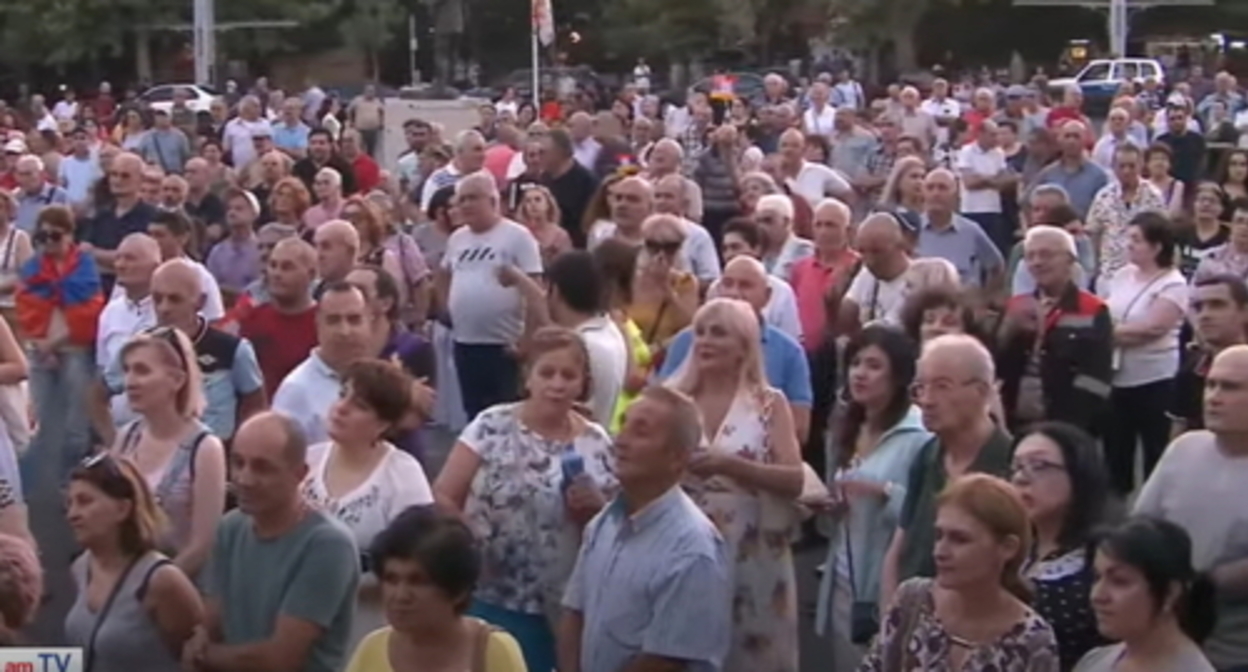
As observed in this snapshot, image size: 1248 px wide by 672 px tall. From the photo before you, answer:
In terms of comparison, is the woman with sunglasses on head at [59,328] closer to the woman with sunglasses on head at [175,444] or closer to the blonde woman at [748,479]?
the woman with sunglasses on head at [175,444]

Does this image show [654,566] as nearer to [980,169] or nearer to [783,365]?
[783,365]

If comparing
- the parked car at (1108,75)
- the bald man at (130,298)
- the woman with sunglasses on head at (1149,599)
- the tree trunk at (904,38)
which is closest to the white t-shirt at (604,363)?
the bald man at (130,298)

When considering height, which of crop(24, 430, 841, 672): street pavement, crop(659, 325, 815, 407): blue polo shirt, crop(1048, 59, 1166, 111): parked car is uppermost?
crop(1048, 59, 1166, 111): parked car

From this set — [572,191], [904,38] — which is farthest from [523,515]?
[904,38]

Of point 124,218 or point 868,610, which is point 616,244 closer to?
point 868,610

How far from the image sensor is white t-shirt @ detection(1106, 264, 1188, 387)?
9.65m

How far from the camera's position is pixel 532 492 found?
6055 mm

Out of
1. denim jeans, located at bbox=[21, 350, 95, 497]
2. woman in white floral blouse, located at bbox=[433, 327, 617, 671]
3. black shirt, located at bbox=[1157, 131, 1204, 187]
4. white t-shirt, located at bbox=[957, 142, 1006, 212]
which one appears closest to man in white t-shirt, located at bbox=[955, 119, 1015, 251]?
white t-shirt, located at bbox=[957, 142, 1006, 212]

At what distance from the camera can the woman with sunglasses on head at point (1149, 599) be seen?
4625 millimetres

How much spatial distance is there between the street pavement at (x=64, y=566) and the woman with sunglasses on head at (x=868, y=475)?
2061mm

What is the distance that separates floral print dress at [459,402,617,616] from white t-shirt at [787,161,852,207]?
8.59 meters

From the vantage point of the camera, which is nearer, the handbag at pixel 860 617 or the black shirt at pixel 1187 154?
the handbag at pixel 860 617

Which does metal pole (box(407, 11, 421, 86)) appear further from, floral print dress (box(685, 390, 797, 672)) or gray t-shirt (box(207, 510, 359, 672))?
gray t-shirt (box(207, 510, 359, 672))

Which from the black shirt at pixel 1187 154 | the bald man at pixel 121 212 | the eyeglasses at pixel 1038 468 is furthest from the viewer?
the black shirt at pixel 1187 154
